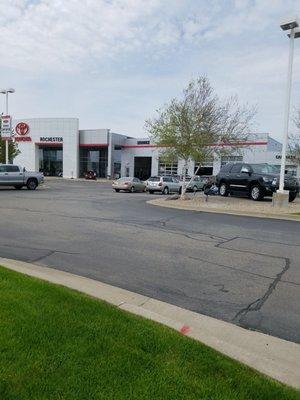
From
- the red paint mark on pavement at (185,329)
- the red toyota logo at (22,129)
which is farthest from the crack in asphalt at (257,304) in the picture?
the red toyota logo at (22,129)

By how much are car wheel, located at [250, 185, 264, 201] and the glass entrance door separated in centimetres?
5266

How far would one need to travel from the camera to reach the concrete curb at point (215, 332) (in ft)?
12.1

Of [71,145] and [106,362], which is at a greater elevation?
[71,145]

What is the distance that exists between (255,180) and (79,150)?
163 ft

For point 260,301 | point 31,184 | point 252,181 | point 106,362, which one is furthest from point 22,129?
point 106,362

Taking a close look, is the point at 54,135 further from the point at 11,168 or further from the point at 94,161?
the point at 11,168

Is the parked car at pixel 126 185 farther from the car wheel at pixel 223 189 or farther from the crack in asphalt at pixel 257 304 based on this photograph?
the crack in asphalt at pixel 257 304

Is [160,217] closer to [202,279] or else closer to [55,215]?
[55,215]

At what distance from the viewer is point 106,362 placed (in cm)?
336

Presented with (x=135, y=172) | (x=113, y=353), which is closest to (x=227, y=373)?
(x=113, y=353)

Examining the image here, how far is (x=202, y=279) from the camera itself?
255 inches

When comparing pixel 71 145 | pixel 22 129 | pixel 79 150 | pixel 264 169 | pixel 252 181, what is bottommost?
pixel 252 181

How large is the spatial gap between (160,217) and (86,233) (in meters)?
4.53

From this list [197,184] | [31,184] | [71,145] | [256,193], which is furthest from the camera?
[71,145]
